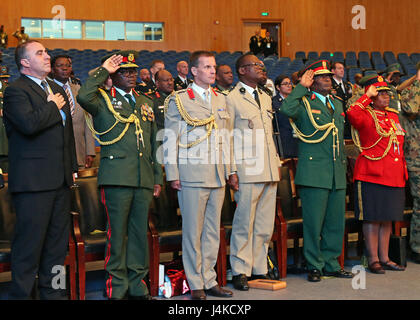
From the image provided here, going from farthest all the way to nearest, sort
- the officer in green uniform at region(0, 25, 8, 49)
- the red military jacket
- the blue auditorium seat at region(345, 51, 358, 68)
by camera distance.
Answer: the blue auditorium seat at region(345, 51, 358, 68) < the officer in green uniform at region(0, 25, 8, 49) < the red military jacket

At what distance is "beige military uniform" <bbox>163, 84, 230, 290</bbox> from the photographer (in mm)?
3605

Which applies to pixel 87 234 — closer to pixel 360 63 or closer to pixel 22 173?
pixel 22 173

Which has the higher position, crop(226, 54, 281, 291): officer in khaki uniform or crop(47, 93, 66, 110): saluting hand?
crop(47, 93, 66, 110): saluting hand

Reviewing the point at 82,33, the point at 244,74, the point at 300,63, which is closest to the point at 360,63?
the point at 300,63

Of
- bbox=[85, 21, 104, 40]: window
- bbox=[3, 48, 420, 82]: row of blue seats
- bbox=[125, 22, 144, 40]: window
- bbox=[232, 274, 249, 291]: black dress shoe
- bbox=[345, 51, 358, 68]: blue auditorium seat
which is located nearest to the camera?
bbox=[232, 274, 249, 291]: black dress shoe

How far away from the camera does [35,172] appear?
309 cm

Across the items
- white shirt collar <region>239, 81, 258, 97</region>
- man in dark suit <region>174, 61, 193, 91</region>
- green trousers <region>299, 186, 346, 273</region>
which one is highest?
man in dark suit <region>174, 61, 193, 91</region>

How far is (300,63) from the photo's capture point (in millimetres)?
12000

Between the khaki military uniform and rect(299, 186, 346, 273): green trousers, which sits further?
the khaki military uniform

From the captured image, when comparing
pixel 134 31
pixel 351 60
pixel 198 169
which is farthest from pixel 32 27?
pixel 198 169

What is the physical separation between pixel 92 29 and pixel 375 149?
1055 cm

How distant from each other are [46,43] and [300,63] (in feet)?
18.7

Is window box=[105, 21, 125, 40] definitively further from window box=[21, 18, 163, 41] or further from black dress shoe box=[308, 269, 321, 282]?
black dress shoe box=[308, 269, 321, 282]

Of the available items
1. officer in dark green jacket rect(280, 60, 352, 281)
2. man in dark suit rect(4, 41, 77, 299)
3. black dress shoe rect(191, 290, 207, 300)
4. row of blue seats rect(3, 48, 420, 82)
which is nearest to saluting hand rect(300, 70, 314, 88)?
officer in dark green jacket rect(280, 60, 352, 281)
